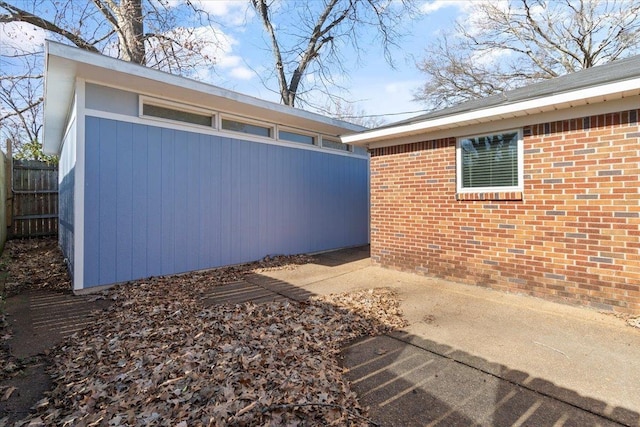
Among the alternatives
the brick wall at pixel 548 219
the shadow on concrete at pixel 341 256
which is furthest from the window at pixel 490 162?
the shadow on concrete at pixel 341 256

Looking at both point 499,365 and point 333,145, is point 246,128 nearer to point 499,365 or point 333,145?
point 333,145

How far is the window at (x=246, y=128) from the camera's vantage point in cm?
608

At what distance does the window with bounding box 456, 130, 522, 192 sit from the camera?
4.38 m

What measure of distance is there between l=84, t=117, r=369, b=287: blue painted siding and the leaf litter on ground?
1087 millimetres

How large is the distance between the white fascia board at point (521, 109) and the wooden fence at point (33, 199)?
32.6 feet

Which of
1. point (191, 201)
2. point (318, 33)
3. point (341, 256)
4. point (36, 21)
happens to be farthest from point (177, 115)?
point (318, 33)

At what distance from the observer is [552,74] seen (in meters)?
14.3

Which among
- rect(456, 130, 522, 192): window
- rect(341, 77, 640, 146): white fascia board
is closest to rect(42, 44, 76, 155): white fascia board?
rect(341, 77, 640, 146): white fascia board

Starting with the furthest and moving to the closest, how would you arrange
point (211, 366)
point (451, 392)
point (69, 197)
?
point (69, 197) < point (211, 366) < point (451, 392)

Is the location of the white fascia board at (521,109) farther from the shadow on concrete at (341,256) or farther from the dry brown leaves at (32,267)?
the dry brown leaves at (32,267)

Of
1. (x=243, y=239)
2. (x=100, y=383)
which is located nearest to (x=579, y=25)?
(x=243, y=239)

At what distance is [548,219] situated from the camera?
405 cm

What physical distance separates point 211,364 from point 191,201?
3670mm

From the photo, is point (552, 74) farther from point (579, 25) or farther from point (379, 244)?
point (379, 244)
